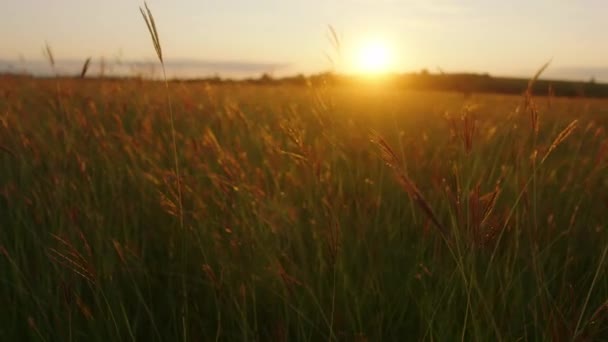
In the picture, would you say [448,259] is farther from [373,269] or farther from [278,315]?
[278,315]

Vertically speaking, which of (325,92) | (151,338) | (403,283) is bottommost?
(151,338)

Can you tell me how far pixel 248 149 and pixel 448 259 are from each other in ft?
5.37

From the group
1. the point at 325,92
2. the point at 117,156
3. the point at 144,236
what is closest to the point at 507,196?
the point at 325,92

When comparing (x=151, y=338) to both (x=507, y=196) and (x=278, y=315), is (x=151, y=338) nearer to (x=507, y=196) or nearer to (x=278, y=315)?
(x=278, y=315)

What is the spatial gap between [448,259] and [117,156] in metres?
1.61

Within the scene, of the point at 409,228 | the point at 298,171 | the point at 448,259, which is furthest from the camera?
the point at 298,171

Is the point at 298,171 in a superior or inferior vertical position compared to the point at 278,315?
superior

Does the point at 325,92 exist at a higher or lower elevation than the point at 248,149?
higher

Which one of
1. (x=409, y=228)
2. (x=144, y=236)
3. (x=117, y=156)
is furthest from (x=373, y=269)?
(x=117, y=156)

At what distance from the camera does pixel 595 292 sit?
65.9 inches

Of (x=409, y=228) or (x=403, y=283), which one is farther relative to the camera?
(x=409, y=228)

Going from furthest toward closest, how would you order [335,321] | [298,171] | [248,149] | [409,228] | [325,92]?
[248,149], [298,171], [409,228], [325,92], [335,321]

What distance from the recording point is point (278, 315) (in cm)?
144

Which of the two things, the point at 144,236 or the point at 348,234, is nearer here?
the point at 348,234
